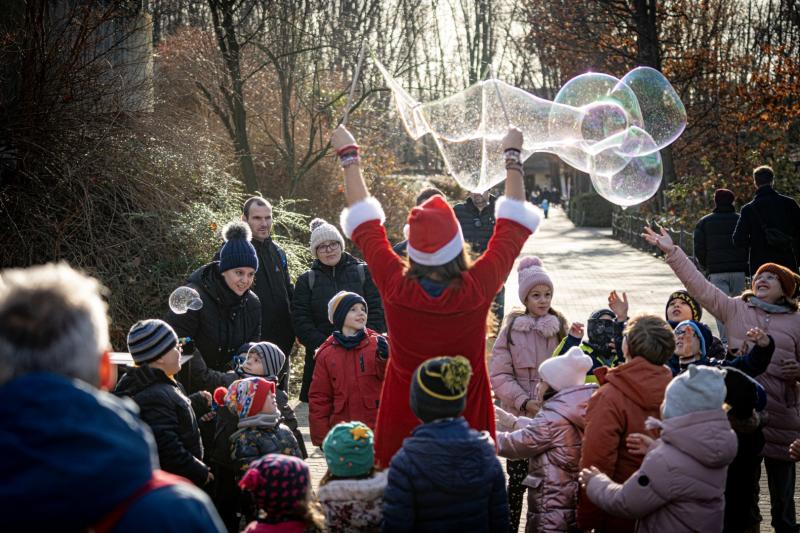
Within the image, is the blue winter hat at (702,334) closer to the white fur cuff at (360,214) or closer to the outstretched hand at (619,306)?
the outstretched hand at (619,306)

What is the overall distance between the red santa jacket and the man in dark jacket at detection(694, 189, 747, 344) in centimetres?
773

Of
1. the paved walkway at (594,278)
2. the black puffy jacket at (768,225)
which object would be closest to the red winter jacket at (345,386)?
the paved walkway at (594,278)

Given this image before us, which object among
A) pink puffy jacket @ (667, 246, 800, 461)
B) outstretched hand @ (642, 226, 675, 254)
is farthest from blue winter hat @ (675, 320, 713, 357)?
outstretched hand @ (642, 226, 675, 254)

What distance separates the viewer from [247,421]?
16.1 ft

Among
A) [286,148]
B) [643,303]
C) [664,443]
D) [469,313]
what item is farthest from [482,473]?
[286,148]

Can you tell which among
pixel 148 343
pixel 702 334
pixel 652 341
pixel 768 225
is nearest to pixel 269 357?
pixel 148 343

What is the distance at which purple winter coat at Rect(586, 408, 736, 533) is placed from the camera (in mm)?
4035

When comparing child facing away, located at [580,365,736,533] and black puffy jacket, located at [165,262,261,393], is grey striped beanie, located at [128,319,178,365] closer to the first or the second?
black puffy jacket, located at [165,262,261,393]

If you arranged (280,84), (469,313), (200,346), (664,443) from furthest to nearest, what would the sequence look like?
(280,84)
(200,346)
(664,443)
(469,313)

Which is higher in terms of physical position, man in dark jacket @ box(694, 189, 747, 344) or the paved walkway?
man in dark jacket @ box(694, 189, 747, 344)

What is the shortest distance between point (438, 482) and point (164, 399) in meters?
1.78

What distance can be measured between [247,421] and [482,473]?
1.81 meters

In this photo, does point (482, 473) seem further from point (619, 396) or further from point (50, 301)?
point (50, 301)

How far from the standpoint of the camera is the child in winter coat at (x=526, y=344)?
6.11 m
